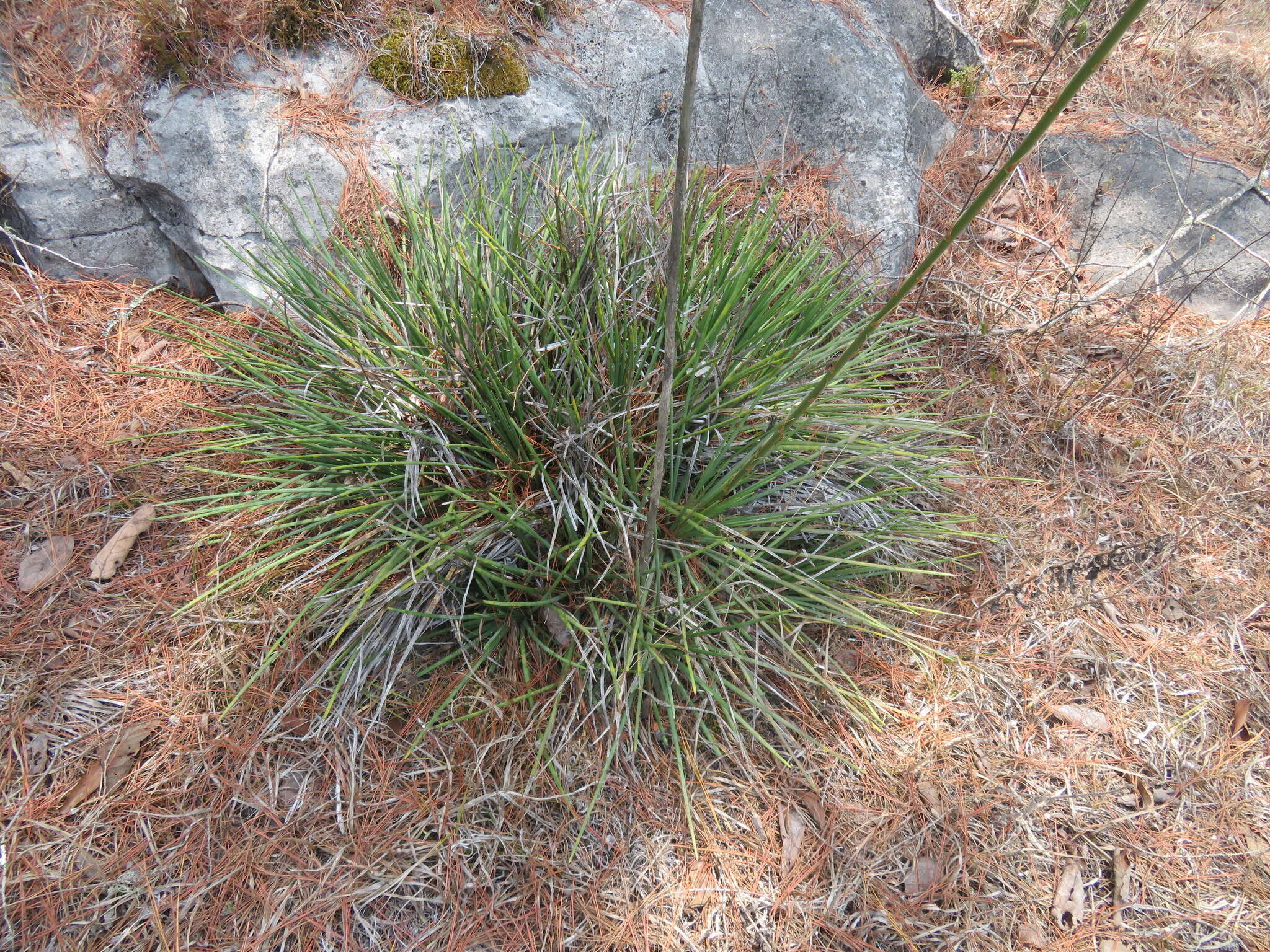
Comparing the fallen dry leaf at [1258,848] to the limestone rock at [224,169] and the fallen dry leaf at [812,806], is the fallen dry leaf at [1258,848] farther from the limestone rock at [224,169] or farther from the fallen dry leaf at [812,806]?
the limestone rock at [224,169]

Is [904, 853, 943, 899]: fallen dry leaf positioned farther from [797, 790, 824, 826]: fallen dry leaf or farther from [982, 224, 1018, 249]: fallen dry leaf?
[982, 224, 1018, 249]: fallen dry leaf

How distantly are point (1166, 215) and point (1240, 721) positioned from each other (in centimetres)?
248

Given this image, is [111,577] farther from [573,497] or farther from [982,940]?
[982,940]

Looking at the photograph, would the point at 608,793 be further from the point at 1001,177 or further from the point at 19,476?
the point at 19,476

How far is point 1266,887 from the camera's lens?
1.65 metres

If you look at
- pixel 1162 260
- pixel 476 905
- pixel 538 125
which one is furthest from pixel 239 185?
pixel 1162 260

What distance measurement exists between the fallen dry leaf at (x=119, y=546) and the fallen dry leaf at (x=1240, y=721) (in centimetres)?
304

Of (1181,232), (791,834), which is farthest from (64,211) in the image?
(1181,232)

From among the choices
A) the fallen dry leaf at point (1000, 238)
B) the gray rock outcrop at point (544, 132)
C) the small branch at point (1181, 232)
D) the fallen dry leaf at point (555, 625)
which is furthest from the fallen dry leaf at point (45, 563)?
the fallen dry leaf at point (1000, 238)

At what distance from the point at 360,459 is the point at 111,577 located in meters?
0.76

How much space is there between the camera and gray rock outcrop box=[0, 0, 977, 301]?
2389mm

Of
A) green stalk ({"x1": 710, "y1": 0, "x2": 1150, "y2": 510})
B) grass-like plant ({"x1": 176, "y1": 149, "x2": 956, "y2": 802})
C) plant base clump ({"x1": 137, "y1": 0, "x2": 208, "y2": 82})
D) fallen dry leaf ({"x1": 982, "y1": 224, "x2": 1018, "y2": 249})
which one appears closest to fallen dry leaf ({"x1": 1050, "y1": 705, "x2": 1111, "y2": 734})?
grass-like plant ({"x1": 176, "y1": 149, "x2": 956, "y2": 802})

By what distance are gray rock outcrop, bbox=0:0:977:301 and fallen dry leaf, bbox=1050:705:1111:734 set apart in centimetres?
176

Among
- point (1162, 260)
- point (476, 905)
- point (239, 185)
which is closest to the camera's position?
point (476, 905)
